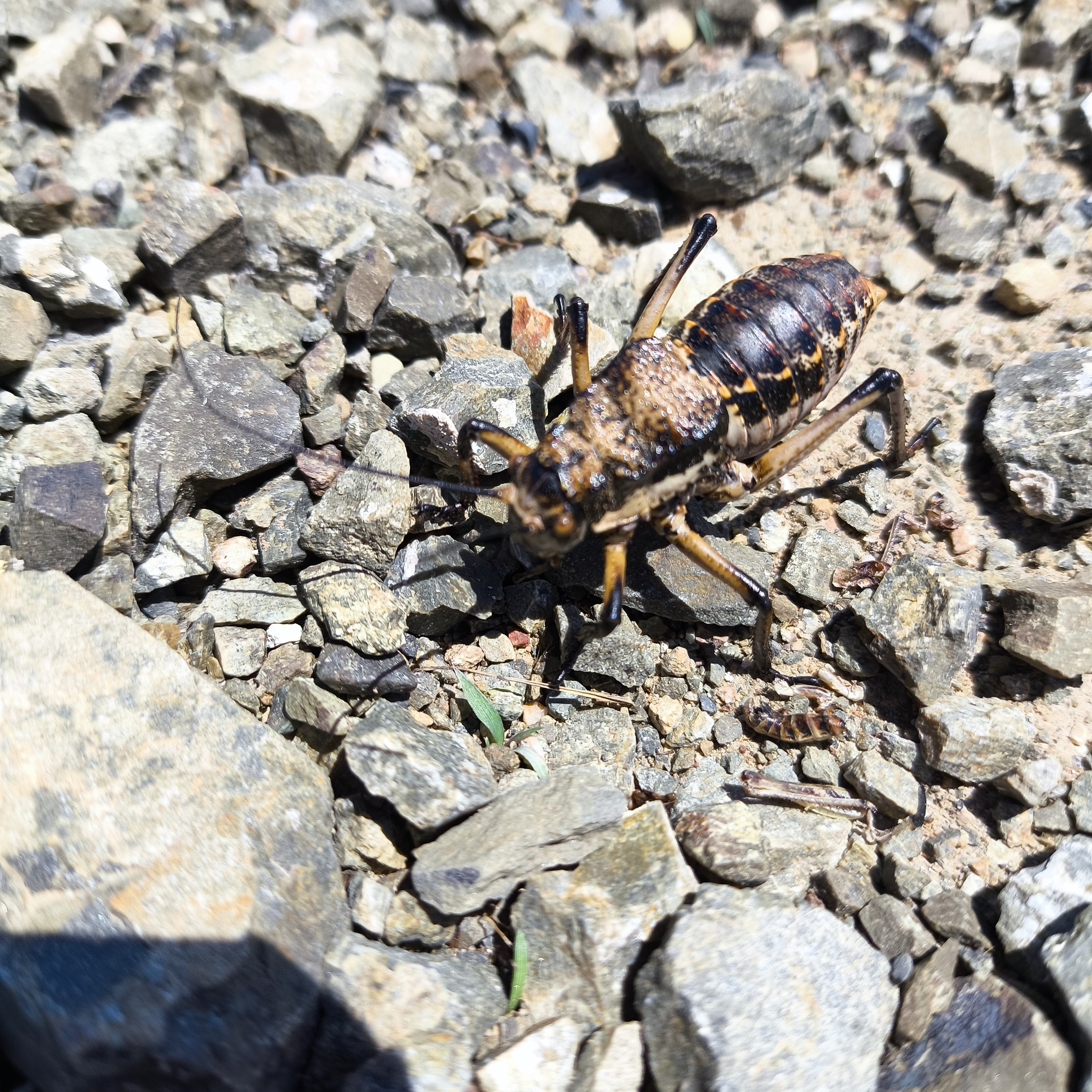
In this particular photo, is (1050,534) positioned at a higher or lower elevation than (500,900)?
higher

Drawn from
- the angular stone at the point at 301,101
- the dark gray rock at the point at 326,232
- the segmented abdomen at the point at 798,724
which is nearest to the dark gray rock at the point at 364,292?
the dark gray rock at the point at 326,232

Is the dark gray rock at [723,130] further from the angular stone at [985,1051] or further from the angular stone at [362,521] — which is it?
the angular stone at [985,1051]

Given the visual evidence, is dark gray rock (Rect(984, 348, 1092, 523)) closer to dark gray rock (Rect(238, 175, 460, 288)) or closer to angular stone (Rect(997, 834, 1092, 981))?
angular stone (Rect(997, 834, 1092, 981))

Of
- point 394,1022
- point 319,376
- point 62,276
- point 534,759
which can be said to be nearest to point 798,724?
point 534,759

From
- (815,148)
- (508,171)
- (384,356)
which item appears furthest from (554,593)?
(815,148)

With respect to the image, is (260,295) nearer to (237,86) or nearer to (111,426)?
(111,426)

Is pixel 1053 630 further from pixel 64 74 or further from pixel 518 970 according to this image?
pixel 64 74

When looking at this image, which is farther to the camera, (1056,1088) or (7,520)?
(7,520)
